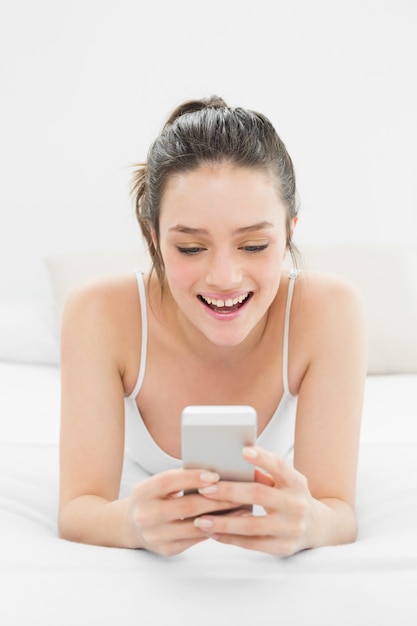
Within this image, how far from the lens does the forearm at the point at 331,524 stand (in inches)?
45.4

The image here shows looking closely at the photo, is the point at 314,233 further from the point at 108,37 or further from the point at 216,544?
the point at 216,544

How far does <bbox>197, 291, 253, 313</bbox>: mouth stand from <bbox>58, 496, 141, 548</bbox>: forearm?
1.12 feet

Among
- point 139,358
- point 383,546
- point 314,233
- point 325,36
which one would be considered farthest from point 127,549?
point 325,36

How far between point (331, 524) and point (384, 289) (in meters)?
1.43

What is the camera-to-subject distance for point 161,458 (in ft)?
5.38

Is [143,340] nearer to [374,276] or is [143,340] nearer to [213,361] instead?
[213,361]

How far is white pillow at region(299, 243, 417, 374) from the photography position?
2504 mm

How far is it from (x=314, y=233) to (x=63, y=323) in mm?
1886

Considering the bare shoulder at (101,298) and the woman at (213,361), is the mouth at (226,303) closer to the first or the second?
the woman at (213,361)

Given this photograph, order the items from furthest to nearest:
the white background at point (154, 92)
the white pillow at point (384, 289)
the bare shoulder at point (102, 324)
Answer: the white background at point (154, 92) < the white pillow at point (384, 289) < the bare shoulder at point (102, 324)

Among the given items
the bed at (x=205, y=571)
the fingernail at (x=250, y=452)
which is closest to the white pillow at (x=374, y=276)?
the bed at (x=205, y=571)

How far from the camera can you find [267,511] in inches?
42.0

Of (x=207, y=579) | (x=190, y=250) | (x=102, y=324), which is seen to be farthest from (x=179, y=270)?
(x=207, y=579)

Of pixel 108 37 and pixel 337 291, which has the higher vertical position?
pixel 108 37
